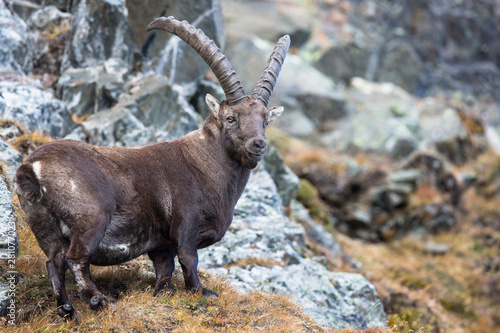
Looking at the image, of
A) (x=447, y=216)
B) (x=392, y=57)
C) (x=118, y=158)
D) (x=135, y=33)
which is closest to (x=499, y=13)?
(x=392, y=57)

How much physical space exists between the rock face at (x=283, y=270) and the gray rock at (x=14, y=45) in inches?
265

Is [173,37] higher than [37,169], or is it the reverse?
[173,37]

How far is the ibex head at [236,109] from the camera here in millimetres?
8156

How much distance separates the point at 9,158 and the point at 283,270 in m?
6.16

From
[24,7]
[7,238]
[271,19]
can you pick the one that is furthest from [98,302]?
[271,19]

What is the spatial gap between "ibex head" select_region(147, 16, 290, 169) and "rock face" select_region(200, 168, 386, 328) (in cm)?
314

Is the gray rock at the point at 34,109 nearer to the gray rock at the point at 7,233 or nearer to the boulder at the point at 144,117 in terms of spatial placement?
the boulder at the point at 144,117

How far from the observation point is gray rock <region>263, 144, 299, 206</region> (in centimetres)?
1491

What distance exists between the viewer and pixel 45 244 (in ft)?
22.0

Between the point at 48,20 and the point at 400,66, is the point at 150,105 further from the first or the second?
the point at 400,66

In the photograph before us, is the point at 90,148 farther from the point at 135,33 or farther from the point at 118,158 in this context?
the point at 135,33

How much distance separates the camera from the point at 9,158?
9.63m

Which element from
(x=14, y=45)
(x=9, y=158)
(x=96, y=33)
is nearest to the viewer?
(x=9, y=158)

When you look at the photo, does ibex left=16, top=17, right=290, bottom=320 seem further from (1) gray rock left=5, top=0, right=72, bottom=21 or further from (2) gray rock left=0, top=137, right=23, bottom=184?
(1) gray rock left=5, top=0, right=72, bottom=21
